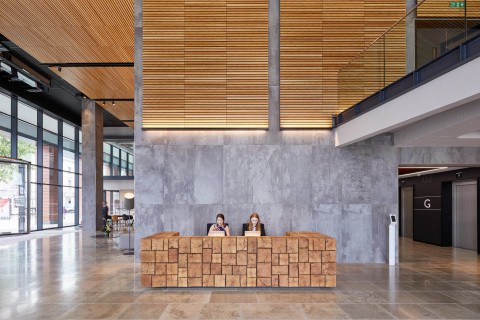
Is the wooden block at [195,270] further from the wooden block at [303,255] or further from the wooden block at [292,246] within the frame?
the wooden block at [303,255]

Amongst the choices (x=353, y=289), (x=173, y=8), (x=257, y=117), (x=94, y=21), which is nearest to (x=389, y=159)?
(x=257, y=117)

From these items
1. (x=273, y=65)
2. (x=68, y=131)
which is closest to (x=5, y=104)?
(x=68, y=131)

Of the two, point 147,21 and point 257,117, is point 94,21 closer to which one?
point 147,21

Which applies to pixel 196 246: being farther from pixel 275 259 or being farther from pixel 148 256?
pixel 275 259

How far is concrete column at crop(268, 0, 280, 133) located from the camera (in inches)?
396

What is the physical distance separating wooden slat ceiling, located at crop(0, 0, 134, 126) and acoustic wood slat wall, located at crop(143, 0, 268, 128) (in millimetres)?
1024

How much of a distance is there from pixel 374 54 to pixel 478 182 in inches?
225

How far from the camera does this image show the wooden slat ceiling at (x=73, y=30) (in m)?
8.97

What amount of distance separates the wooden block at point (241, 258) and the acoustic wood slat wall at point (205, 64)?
3.77 m

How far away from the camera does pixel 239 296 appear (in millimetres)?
6562

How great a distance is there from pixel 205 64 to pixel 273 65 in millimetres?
1674

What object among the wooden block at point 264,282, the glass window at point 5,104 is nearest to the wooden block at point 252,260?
the wooden block at point 264,282

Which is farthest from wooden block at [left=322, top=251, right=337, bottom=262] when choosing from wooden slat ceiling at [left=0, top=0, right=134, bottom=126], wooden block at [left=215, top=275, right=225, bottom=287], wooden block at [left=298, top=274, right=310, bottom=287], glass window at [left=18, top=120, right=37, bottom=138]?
glass window at [left=18, top=120, right=37, bottom=138]

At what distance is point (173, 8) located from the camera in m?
9.84
